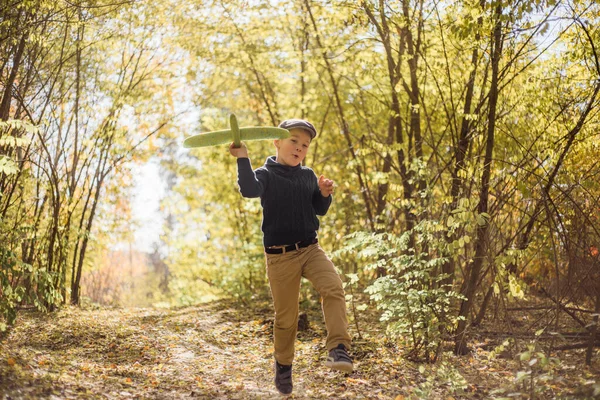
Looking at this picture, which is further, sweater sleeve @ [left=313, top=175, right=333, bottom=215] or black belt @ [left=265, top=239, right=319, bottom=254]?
sweater sleeve @ [left=313, top=175, right=333, bottom=215]

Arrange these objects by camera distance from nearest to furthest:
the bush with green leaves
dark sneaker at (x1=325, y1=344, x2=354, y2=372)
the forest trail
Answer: dark sneaker at (x1=325, y1=344, x2=354, y2=372)
the forest trail
the bush with green leaves

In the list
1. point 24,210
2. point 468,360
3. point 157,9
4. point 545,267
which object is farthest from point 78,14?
point 545,267

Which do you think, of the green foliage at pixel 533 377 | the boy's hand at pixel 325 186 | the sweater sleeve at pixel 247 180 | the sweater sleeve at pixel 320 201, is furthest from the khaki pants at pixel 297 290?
the green foliage at pixel 533 377

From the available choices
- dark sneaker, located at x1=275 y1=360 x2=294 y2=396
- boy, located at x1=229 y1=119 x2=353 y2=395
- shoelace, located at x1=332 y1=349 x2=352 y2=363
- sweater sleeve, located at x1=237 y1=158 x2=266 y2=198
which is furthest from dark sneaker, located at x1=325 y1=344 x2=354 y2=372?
sweater sleeve, located at x1=237 y1=158 x2=266 y2=198

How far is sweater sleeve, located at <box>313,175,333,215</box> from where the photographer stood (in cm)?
412

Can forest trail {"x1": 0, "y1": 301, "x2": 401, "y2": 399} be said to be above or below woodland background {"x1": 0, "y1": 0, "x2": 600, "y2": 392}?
below

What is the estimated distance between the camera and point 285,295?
159 inches

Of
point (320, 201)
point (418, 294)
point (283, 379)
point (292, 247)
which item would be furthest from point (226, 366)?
point (320, 201)

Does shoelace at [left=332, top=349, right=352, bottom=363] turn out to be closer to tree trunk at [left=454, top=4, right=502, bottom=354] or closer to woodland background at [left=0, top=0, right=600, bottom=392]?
woodland background at [left=0, top=0, right=600, bottom=392]

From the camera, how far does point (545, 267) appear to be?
784cm

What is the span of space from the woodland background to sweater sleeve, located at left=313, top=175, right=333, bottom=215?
0.94m

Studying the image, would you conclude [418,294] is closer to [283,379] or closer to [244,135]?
[283,379]

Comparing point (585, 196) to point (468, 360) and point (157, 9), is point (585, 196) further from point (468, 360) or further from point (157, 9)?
point (157, 9)

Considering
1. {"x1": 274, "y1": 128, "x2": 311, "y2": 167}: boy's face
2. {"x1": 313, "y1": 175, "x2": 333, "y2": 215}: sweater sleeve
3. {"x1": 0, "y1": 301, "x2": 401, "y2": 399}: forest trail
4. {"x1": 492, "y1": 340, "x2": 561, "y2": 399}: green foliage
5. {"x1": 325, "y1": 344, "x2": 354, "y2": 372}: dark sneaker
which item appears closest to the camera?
{"x1": 492, "y1": 340, "x2": 561, "y2": 399}: green foliage
